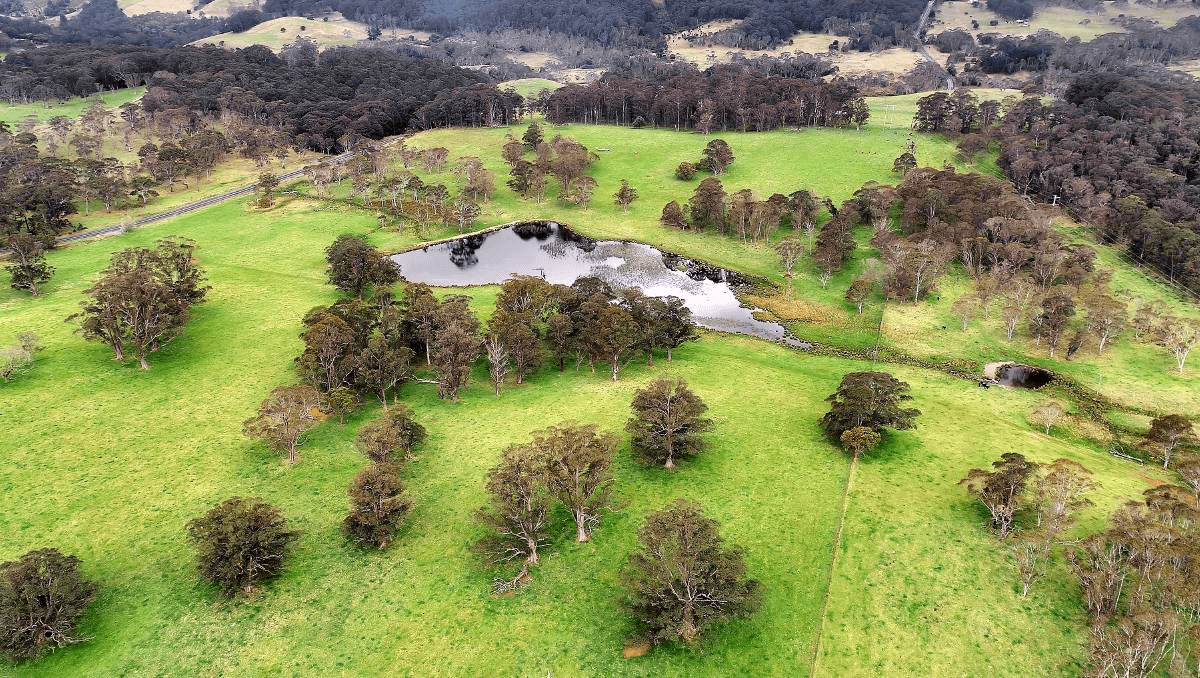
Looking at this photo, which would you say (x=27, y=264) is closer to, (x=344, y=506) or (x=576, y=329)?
(x=344, y=506)

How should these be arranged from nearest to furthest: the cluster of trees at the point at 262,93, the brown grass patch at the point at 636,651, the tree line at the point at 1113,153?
the brown grass patch at the point at 636,651 → the tree line at the point at 1113,153 → the cluster of trees at the point at 262,93

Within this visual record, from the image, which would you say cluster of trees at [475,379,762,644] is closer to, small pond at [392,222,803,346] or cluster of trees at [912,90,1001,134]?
small pond at [392,222,803,346]

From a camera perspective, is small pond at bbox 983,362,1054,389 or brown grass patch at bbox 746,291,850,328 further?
brown grass patch at bbox 746,291,850,328

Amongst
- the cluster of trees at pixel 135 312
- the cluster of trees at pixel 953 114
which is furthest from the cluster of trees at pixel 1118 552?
the cluster of trees at pixel 953 114

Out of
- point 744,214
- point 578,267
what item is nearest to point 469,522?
point 578,267

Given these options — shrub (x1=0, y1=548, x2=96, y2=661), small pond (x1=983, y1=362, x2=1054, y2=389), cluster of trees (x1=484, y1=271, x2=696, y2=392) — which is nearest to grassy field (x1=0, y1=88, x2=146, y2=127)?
cluster of trees (x1=484, y1=271, x2=696, y2=392)

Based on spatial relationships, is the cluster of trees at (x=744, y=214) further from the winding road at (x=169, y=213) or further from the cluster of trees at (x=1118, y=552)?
the winding road at (x=169, y=213)
